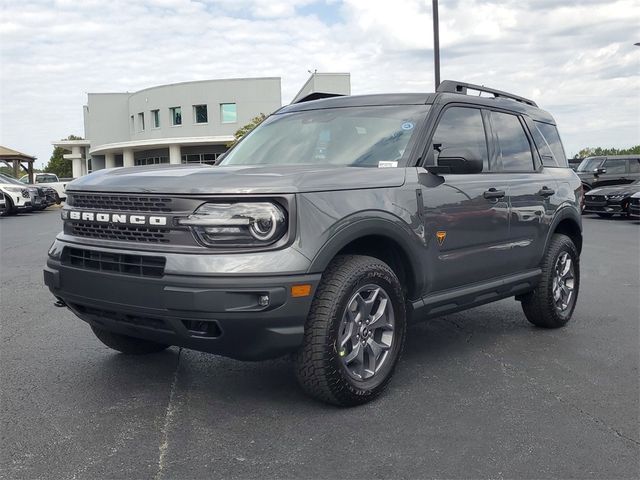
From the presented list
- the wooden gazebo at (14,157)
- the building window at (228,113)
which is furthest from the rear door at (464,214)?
the building window at (228,113)

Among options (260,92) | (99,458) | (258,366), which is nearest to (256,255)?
(99,458)

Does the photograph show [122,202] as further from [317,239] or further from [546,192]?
[546,192]

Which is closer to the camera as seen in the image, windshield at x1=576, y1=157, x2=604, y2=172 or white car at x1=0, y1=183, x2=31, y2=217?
windshield at x1=576, y1=157, x2=604, y2=172

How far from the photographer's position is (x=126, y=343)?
4.66 metres

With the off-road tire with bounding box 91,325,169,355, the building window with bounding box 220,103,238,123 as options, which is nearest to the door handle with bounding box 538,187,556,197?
the off-road tire with bounding box 91,325,169,355

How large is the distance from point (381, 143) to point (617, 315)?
11.2 feet

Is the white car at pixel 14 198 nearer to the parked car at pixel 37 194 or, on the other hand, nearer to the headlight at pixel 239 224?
the parked car at pixel 37 194

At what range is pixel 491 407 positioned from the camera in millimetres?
3844

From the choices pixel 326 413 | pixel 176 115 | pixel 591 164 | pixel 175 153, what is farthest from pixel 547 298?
pixel 176 115

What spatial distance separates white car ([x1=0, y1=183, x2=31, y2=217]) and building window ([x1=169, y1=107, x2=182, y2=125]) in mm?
33878

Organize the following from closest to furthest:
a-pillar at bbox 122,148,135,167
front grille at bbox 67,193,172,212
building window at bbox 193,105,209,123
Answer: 1. front grille at bbox 67,193,172,212
2. building window at bbox 193,105,209,123
3. a-pillar at bbox 122,148,135,167

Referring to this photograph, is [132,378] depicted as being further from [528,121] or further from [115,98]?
[115,98]

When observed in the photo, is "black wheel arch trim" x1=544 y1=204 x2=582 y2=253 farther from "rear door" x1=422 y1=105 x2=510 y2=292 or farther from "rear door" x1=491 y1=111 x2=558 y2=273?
"rear door" x1=422 y1=105 x2=510 y2=292

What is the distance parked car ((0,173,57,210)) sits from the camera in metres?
25.2
